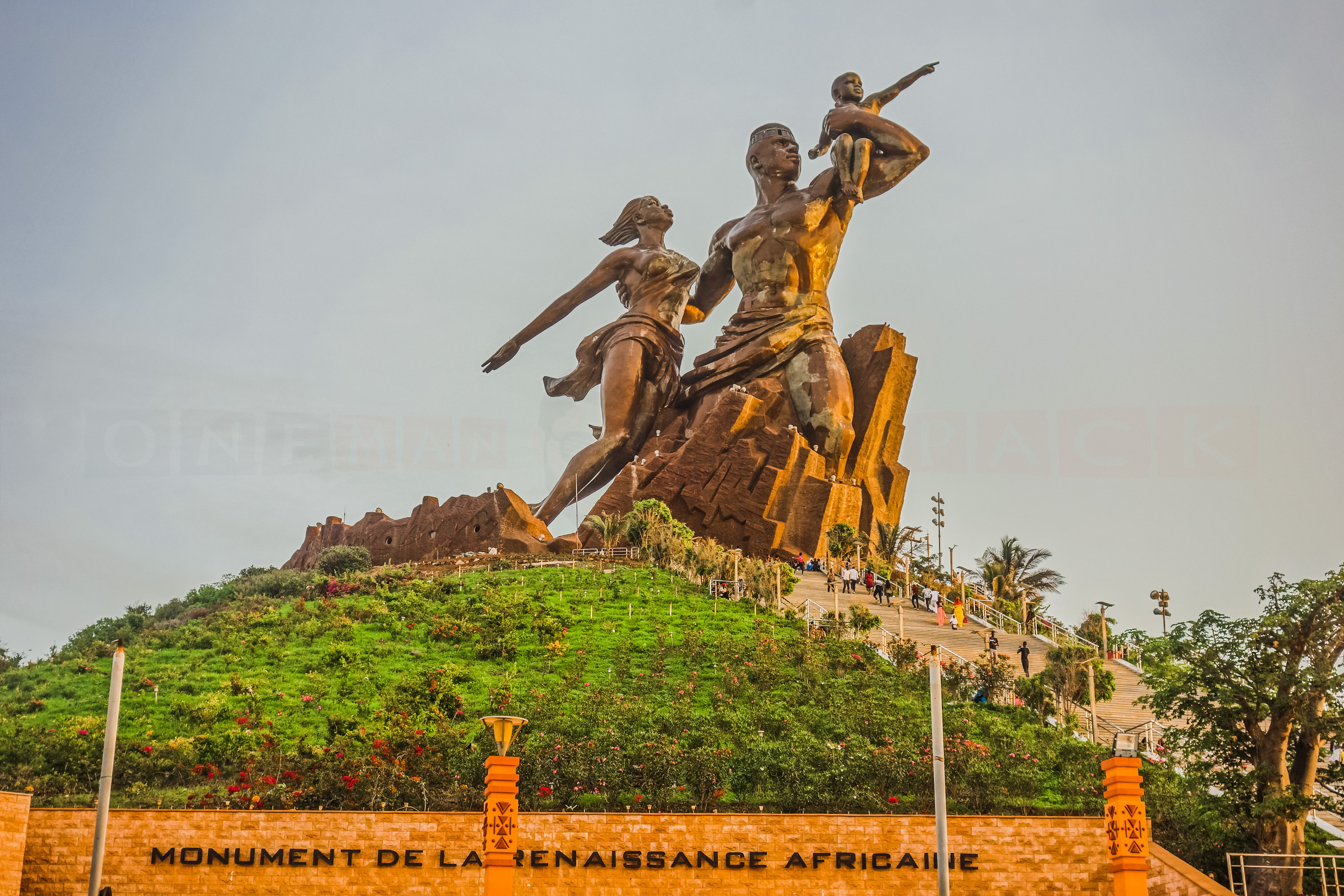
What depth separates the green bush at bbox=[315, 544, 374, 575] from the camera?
31.4 meters

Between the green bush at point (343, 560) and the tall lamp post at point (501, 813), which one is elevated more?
the green bush at point (343, 560)

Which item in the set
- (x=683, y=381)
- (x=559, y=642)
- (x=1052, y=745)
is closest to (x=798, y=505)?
(x=683, y=381)

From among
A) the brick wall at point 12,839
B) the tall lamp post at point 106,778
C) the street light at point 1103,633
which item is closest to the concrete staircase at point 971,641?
the street light at point 1103,633

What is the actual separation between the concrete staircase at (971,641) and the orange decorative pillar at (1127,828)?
598cm

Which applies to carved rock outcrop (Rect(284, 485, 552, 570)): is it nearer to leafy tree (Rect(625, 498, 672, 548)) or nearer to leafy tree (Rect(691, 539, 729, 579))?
leafy tree (Rect(625, 498, 672, 548))

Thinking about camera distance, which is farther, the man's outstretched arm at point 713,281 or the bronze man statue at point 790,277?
the man's outstretched arm at point 713,281

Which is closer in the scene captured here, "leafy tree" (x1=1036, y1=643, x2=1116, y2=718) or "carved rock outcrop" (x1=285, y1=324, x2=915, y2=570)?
"leafy tree" (x1=1036, y1=643, x2=1116, y2=718)

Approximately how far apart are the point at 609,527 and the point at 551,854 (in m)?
16.5

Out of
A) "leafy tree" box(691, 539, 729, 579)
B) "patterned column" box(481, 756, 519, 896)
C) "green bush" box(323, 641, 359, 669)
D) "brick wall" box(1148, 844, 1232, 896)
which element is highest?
"leafy tree" box(691, 539, 729, 579)

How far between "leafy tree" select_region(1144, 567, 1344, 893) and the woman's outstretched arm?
74.7 ft

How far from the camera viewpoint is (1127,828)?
36.3ft

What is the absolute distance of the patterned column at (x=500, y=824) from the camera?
35.3 feet

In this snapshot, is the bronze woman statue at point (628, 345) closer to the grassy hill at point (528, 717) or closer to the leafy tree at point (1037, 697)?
the grassy hill at point (528, 717)

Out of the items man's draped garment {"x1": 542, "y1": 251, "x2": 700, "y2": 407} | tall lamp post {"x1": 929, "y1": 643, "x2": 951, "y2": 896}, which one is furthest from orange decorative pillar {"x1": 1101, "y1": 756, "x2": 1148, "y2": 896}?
man's draped garment {"x1": 542, "y1": 251, "x2": 700, "y2": 407}
